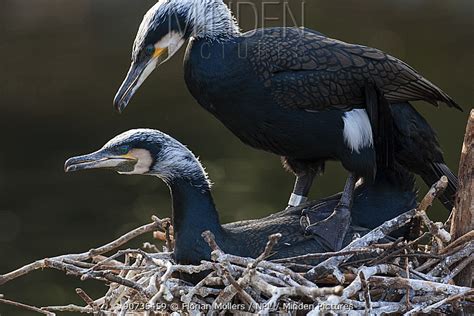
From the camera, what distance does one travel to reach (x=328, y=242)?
245 inches

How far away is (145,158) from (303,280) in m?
0.96

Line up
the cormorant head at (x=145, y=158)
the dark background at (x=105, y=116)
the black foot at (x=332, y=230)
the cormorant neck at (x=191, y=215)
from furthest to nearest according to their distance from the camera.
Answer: the dark background at (x=105, y=116) < the black foot at (x=332, y=230) < the cormorant neck at (x=191, y=215) < the cormorant head at (x=145, y=158)

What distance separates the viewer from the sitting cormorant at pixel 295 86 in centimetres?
651

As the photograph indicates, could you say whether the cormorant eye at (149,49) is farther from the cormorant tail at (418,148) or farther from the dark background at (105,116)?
the dark background at (105,116)

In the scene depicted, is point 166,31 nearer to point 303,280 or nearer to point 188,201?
point 188,201

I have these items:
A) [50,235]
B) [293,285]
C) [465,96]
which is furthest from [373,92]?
[465,96]

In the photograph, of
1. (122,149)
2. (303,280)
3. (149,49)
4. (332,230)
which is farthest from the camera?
(149,49)

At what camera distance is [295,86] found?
6496mm

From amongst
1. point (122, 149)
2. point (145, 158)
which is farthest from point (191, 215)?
point (122, 149)

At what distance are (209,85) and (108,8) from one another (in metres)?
9.38

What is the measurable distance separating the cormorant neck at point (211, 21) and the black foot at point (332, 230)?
42.6 inches

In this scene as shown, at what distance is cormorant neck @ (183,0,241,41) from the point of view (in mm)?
6625

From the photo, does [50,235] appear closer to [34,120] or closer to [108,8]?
[34,120]

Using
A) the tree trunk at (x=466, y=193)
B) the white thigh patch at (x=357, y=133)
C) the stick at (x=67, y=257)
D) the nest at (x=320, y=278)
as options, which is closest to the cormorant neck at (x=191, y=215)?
the nest at (x=320, y=278)
